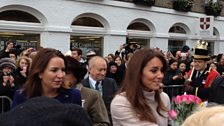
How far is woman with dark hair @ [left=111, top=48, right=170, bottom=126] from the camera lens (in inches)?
106

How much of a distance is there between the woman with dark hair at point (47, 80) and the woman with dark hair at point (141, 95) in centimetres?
50

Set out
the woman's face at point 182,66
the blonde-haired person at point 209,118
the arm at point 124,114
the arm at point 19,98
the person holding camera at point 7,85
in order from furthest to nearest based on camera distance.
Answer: the woman's face at point 182,66 < the person holding camera at point 7,85 < the arm at point 19,98 < the arm at point 124,114 < the blonde-haired person at point 209,118

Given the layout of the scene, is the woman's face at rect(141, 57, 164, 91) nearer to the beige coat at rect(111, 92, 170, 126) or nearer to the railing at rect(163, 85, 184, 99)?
the beige coat at rect(111, 92, 170, 126)

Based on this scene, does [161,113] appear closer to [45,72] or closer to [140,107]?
[140,107]

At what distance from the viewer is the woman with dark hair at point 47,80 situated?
10.1 feet

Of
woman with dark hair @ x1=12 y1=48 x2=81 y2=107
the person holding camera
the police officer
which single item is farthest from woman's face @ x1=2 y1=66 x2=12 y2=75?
woman with dark hair @ x1=12 y1=48 x2=81 y2=107

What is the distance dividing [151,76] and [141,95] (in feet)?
0.53

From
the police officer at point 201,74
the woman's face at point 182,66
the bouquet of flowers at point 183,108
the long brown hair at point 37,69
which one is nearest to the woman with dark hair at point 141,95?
the bouquet of flowers at point 183,108

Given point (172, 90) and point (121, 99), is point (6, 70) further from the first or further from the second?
point (121, 99)

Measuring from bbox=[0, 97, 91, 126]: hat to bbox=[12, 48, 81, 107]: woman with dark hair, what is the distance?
6.48 feet

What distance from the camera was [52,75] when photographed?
308cm

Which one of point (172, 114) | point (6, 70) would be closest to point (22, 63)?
point (6, 70)

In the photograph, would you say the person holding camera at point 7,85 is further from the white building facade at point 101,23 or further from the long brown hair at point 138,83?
the white building facade at point 101,23

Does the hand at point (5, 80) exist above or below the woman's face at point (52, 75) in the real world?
below
